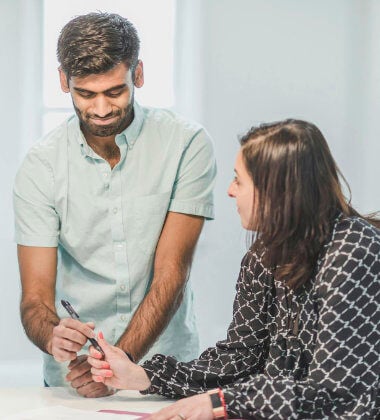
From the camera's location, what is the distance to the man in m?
2.33

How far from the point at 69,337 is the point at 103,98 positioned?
0.63 m

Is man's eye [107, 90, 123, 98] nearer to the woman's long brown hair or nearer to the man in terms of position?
the man

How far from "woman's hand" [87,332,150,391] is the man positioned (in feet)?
1.17

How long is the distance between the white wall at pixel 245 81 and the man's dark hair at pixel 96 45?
1.85 meters

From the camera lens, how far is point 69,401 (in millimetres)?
1935

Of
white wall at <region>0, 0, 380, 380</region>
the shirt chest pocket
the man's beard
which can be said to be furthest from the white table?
white wall at <region>0, 0, 380, 380</region>

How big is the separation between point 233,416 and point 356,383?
0.78 feet

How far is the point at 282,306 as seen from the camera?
1865mm

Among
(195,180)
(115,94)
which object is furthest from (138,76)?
(195,180)

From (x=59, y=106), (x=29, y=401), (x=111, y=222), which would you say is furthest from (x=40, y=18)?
(x=29, y=401)

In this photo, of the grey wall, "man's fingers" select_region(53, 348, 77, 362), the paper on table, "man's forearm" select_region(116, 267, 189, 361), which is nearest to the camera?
the paper on table

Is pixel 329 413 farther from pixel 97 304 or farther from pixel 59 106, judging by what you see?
pixel 59 106

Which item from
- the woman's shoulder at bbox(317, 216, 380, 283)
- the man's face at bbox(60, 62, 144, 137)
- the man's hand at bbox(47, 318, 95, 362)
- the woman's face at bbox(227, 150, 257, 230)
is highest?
the man's face at bbox(60, 62, 144, 137)

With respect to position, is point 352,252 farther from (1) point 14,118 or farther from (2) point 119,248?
(1) point 14,118
